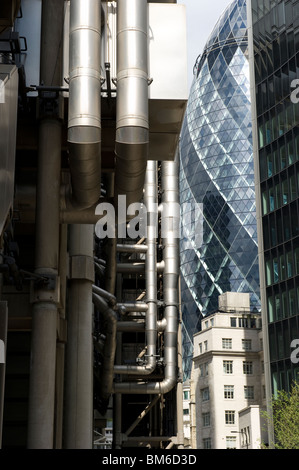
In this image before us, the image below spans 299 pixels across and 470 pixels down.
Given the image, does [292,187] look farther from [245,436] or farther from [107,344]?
[245,436]

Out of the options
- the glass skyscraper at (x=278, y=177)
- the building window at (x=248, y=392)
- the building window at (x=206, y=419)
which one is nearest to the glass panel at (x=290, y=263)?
the glass skyscraper at (x=278, y=177)

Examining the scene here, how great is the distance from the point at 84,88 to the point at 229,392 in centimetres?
9449

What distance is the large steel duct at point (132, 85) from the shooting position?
53.5 feet

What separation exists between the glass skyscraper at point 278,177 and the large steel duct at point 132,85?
48.1 meters

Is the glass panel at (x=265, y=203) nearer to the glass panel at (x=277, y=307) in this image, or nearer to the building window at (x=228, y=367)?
the glass panel at (x=277, y=307)

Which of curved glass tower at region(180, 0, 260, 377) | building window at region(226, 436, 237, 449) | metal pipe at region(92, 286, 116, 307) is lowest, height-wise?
metal pipe at region(92, 286, 116, 307)

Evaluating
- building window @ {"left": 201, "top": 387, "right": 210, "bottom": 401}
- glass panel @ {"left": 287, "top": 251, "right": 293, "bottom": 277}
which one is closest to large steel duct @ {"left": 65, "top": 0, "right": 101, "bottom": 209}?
glass panel @ {"left": 287, "top": 251, "right": 293, "bottom": 277}

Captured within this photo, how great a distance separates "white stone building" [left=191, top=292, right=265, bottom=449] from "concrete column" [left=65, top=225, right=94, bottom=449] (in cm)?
8194

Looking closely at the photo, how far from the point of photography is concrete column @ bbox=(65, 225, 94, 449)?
24.5 meters

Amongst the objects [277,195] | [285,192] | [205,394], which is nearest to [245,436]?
[205,394]

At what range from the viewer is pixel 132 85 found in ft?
53.9

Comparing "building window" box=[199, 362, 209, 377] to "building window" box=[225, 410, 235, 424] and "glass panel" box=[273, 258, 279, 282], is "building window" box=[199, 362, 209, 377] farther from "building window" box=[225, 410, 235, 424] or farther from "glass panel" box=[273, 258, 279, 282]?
"glass panel" box=[273, 258, 279, 282]
